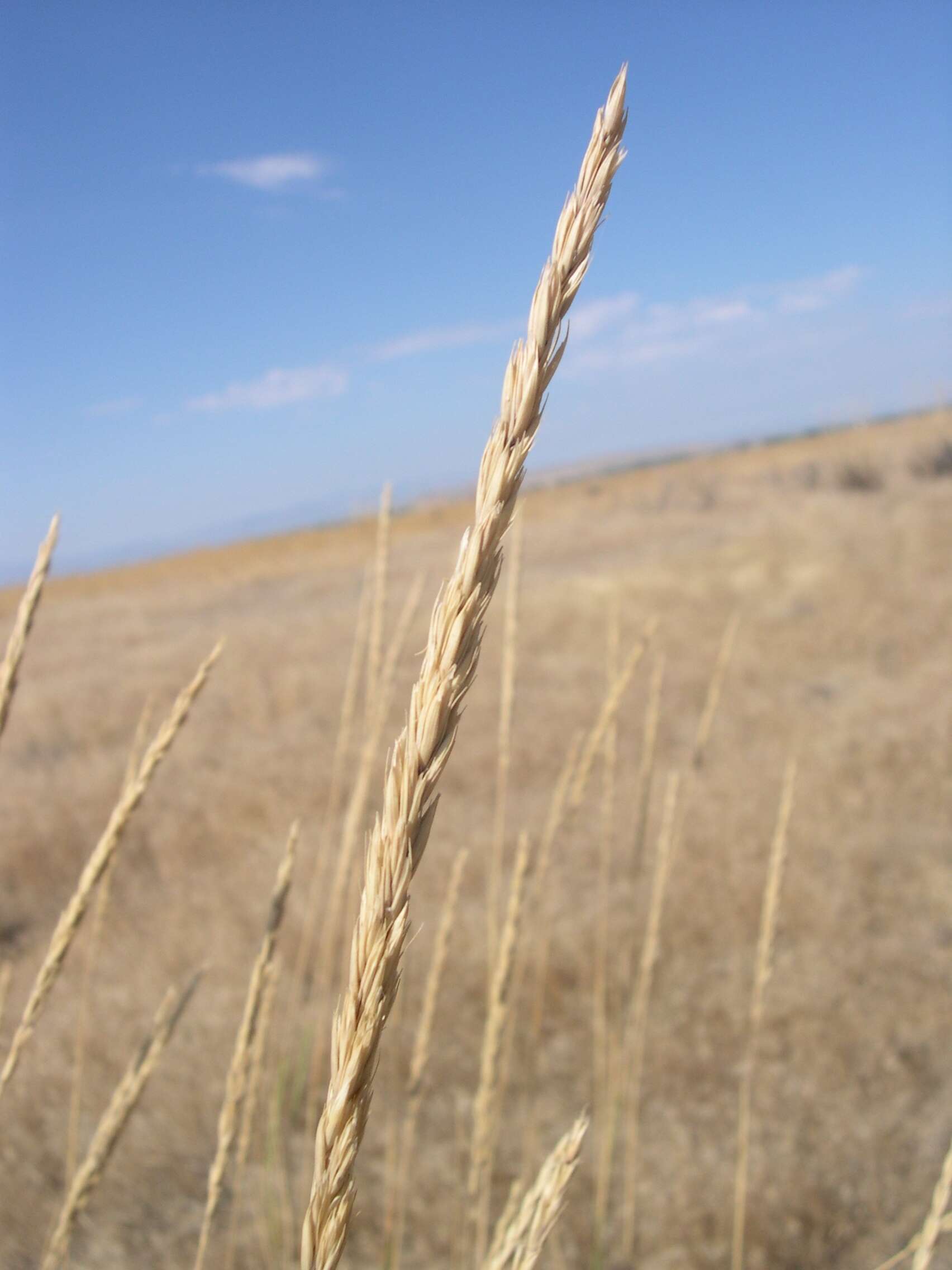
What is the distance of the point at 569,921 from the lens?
11.8 feet

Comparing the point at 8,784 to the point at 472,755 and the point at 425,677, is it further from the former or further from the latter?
the point at 425,677

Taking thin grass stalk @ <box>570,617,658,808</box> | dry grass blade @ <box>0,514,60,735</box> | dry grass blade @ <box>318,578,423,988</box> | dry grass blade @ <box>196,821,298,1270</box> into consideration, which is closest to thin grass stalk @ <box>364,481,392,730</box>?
dry grass blade @ <box>318,578,423,988</box>

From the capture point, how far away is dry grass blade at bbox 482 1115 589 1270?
0.58 metres

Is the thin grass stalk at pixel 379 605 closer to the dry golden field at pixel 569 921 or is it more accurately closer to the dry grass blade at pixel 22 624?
the dry golden field at pixel 569 921

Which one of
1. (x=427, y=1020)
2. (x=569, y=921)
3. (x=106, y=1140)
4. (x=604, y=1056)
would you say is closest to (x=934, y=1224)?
(x=427, y=1020)

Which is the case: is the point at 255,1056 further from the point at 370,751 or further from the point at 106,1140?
the point at 370,751

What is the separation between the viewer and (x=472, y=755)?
521cm

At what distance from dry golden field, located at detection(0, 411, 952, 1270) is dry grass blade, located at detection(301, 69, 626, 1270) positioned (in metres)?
0.08

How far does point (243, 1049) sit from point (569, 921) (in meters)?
2.72

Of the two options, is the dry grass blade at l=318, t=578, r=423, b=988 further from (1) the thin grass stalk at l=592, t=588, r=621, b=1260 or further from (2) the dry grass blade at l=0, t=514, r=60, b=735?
(2) the dry grass blade at l=0, t=514, r=60, b=735

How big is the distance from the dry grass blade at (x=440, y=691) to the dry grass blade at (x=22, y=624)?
1.96 feet

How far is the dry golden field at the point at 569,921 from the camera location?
228 cm

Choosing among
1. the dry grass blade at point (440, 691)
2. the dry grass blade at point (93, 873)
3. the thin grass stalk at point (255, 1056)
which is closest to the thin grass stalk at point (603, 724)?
the thin grass stalk at point (255, 1056)

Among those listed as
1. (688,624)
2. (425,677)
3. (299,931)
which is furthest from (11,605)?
(425,677)
